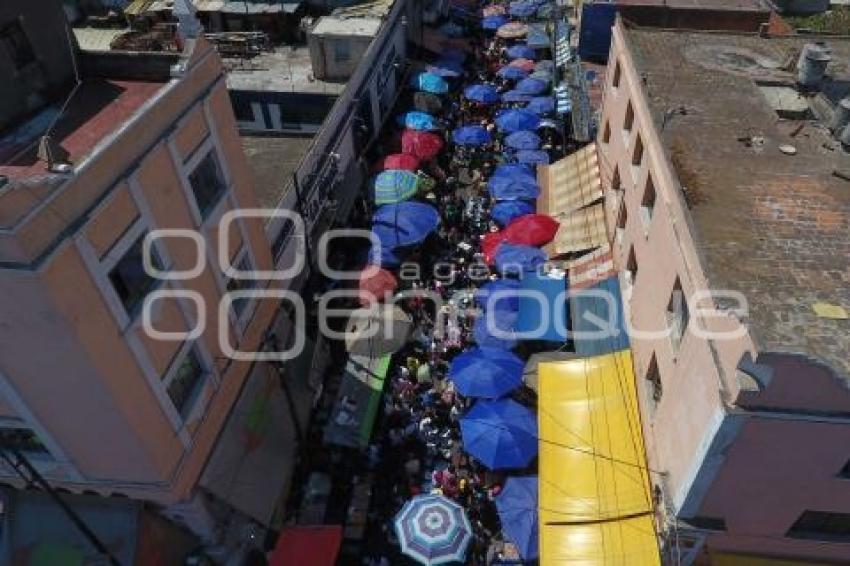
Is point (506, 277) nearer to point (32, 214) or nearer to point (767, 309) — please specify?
point (767, 309)

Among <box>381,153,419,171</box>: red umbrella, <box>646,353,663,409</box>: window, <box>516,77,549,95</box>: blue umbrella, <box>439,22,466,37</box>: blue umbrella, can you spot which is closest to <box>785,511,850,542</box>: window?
<box>646,353,663,409</box>: window

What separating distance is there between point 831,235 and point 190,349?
14.9 metres

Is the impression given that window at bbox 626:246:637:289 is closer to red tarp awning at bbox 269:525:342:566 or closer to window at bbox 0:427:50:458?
red tarp awning at bbox 269:525:342:566

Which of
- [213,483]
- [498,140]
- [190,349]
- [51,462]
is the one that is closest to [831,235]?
[190,349]

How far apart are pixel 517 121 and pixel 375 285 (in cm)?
1390

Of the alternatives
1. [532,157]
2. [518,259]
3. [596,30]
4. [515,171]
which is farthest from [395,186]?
[596,30]

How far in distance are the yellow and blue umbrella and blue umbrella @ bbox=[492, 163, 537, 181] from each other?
4.00 m

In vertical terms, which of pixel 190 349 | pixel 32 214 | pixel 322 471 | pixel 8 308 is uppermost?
pixel 32 214

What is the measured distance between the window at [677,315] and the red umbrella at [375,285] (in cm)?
1090

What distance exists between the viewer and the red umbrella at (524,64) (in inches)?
1498

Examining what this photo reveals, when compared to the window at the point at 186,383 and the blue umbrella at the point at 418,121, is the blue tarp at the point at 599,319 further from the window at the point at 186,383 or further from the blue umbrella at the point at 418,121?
the blue umbrella at the point at 418,121

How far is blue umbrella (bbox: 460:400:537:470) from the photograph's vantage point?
17.8 metres

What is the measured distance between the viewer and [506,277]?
2442 centimetres

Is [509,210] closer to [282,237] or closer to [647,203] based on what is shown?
[647,203]
